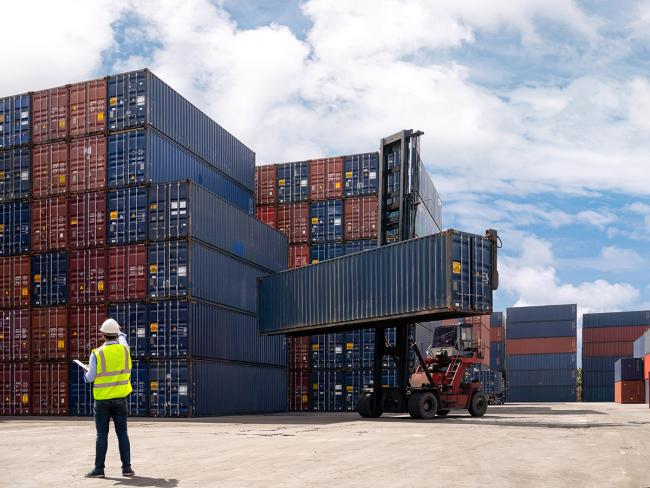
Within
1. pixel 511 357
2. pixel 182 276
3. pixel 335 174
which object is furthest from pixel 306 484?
pixel 511 357

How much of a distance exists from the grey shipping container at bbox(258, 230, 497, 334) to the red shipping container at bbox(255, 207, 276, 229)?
391 inches

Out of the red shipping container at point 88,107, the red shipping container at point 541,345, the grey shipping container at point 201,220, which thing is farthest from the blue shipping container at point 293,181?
the red shipping container at point 541,345

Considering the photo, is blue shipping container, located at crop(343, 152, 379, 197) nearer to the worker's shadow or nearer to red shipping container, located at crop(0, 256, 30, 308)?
red shipping container, located at crop(0, 256, 30, 308)

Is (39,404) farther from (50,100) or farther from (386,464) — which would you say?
(386,464)

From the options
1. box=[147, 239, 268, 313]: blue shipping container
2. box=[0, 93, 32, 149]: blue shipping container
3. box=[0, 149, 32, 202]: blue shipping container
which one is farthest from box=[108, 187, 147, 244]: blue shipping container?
box=[0, 93, 32, 149]: blue shipping container

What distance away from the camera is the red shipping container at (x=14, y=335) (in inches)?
1363

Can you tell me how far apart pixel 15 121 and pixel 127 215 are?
7.45 metres

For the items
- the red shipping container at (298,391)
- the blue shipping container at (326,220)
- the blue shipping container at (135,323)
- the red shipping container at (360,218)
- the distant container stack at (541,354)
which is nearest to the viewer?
the blue shipping container at (135,323)

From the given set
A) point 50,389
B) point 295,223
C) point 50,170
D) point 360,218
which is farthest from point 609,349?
point 50,170

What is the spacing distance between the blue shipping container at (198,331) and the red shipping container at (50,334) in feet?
13.3

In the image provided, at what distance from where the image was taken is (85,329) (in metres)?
33.5

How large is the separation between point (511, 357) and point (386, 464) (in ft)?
304

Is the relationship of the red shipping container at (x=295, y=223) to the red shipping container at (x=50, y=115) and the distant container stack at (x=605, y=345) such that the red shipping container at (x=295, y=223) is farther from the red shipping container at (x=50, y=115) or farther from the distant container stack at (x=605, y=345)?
the distant container stack at (x=605, y=345)

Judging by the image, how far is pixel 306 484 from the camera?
9508mm
